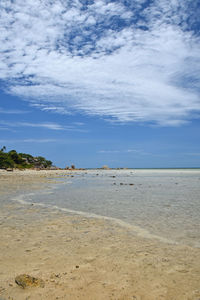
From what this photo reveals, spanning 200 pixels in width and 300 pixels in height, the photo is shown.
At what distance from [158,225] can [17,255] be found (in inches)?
213

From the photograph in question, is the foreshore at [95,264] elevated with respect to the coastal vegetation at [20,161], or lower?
lower

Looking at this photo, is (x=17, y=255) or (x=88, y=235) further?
(x=88, y=235)

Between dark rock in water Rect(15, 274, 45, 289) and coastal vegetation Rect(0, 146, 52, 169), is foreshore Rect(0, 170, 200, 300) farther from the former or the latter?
coastal vegetation Rect(0, 146, 52, 169)

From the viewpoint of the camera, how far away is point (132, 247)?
6.84 meters

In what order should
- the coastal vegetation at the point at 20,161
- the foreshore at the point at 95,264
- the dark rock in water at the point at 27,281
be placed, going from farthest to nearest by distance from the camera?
the coastal vegetation at the point at 20,161 < the dark rock in water at the point at 27,281 < the foreshore at the point at 95,264

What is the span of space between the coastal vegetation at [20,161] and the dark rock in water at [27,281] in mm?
88495

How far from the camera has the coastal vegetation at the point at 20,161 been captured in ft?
291

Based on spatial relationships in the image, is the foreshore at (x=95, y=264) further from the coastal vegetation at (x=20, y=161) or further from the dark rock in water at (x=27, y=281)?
the coastal vegetation at (x=20, y=161)

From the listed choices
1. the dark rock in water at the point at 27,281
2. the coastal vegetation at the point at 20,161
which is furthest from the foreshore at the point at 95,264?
the coastal vegetation at the point at 20,161

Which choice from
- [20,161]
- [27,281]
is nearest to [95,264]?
[27,281]

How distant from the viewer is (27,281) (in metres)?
4.72

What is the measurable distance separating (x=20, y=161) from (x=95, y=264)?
109355 mm

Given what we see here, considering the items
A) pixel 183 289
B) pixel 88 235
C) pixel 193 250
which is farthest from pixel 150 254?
pixel 88 235

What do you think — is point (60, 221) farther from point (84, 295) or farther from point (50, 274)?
point (84, 295)
